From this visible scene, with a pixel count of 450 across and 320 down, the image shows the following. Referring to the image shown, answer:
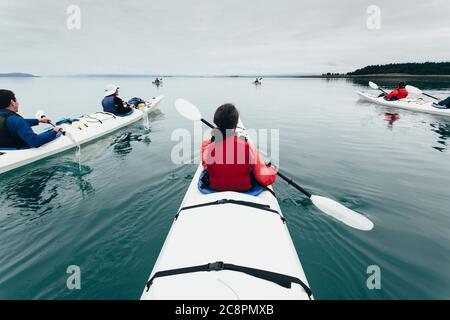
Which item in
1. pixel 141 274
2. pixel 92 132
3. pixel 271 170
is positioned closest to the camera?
pixel 141 274

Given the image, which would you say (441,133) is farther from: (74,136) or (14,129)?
(14,129)

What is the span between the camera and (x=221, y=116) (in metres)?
3.32

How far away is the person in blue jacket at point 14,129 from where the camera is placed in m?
6.31

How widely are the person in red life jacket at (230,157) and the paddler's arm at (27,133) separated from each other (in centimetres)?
642

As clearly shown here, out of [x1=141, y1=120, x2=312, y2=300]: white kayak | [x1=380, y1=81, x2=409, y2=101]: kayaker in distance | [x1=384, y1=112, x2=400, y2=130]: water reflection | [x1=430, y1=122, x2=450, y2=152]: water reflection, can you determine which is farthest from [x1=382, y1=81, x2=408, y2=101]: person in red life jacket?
[x1=141, y1=120, x2=312, y2=300]: white kayak

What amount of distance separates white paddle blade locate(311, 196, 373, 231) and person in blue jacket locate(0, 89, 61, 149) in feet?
26.3

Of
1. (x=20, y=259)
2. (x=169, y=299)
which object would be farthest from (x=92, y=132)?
(x=169, y=299)

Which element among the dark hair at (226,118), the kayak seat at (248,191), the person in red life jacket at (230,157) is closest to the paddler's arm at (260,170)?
the person in red life jacket at (230,157)

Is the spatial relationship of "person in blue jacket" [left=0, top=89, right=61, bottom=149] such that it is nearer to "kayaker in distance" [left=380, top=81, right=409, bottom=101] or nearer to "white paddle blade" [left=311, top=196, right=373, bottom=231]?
"white paddle blade" [left=311, top=196, right=373, bottom=231]

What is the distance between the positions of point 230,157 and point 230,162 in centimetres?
7

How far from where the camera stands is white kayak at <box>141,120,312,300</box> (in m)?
1.94

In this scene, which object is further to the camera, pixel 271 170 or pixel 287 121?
pixel 287 121
